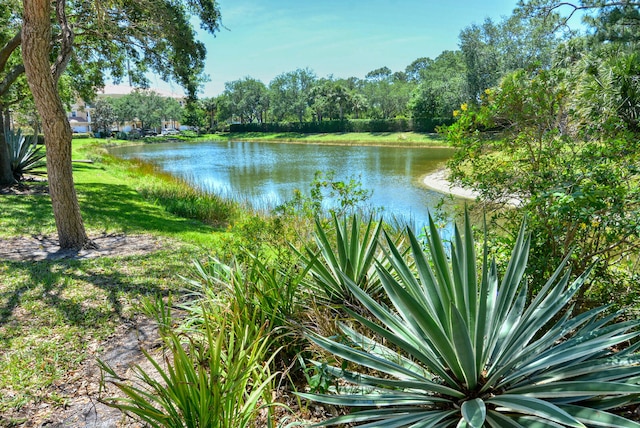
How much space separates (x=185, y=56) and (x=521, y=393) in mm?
10406

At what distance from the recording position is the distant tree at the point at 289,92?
70.6 metres

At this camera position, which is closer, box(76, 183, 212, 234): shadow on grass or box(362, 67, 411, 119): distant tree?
box(76, 183, 212, 234): shadow on grass

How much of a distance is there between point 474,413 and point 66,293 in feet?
14.9

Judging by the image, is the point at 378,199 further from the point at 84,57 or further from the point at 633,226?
the point at 633,226

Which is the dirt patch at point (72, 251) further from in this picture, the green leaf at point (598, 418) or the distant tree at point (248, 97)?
the distant tree at point (248, 97)

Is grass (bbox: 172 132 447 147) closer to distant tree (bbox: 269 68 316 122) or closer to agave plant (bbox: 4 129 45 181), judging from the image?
distant tree (bbox: 269 68 316 122)

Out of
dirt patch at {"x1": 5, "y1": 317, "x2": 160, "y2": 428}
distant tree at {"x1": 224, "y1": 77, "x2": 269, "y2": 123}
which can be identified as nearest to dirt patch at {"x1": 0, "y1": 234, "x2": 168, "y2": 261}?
dirt patch at {"x1": 5, "y1": 317, "x2": 160, "y2": 428}

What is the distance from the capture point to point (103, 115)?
64.9 metres

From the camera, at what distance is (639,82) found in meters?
11.2

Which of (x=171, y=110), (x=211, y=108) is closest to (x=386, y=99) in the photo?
(x=211, y=108)

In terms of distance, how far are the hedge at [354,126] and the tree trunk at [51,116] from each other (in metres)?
40.7

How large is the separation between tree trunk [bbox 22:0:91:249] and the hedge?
1601 inches

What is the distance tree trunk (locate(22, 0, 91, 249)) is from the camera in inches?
206

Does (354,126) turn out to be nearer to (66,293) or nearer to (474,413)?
(66,293)
